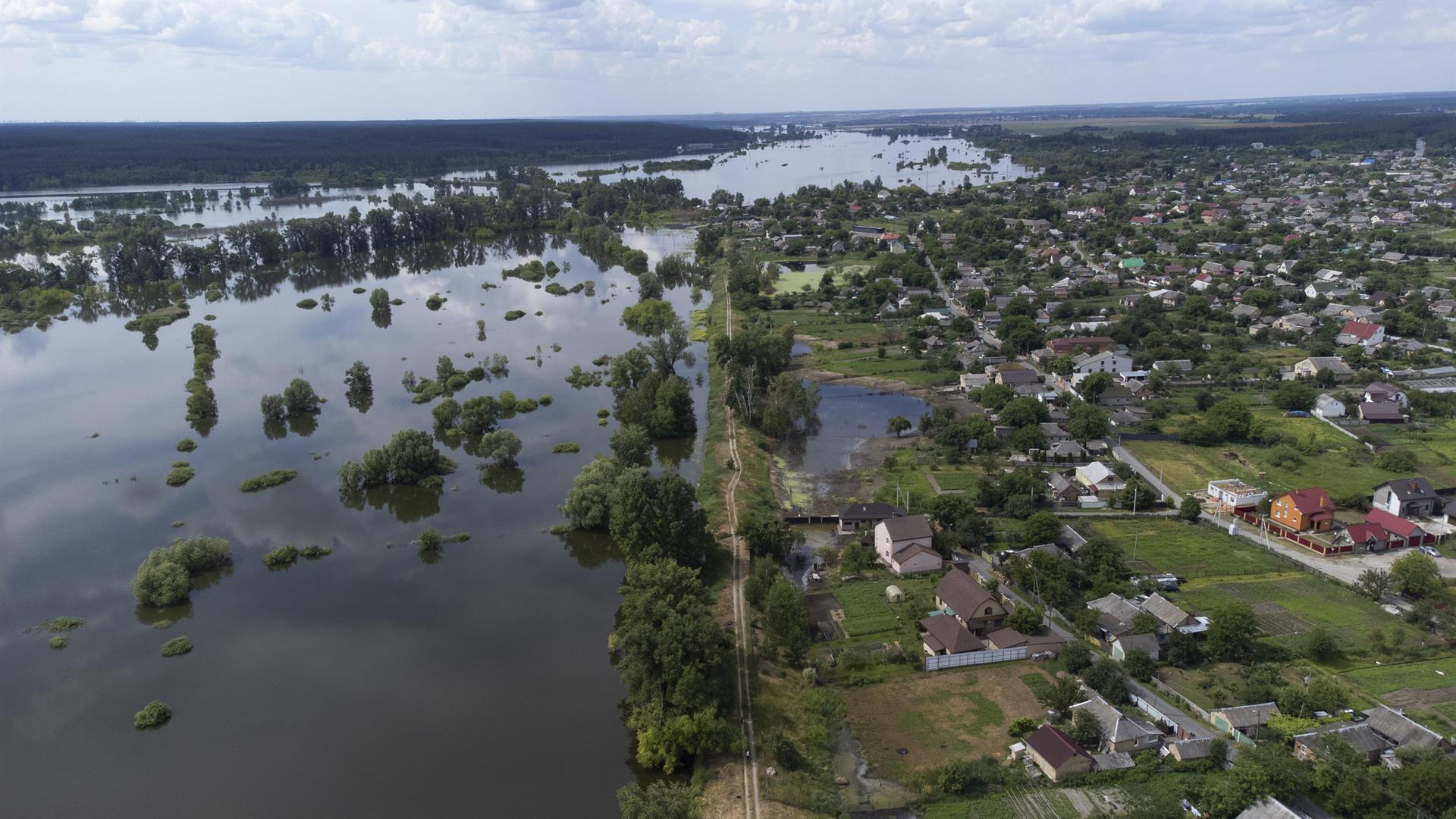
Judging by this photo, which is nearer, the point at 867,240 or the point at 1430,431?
the point at 1430,431

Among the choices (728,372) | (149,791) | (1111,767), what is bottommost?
(149,791)

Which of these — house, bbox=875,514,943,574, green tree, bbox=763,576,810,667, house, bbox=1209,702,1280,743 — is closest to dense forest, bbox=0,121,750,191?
house, bbox=875,514,943,574

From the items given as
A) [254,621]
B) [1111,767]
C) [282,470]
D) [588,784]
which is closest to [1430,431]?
[1111,767]

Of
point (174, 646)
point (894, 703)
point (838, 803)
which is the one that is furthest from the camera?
point (174, 646)

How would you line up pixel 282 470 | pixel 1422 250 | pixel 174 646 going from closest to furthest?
pixel 174 646 → pixel 282 470 → pixel 1422 250

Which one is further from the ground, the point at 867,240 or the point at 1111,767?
the point at 867,240

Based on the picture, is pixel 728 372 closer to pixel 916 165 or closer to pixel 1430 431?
pixel 1430 431

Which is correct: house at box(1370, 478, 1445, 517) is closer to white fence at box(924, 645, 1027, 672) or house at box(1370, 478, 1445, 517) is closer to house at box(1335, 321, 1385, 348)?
white fence at box(924, 645, 1027, 672)

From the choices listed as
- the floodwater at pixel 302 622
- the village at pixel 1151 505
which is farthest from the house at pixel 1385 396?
the floodwater at pixel 302 622
